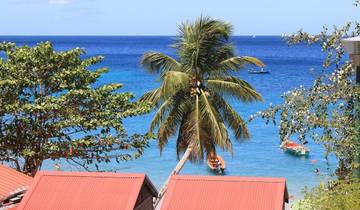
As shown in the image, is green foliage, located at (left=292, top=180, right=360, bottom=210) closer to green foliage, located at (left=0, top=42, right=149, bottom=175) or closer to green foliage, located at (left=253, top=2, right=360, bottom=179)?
green foliage, located at (left=253, top=2, right=360, bottom=179)

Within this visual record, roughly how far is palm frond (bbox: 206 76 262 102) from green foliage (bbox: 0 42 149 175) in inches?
123

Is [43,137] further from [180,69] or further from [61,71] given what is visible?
[180,69]

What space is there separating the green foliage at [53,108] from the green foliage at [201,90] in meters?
2.37

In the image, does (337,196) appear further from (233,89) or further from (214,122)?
(233,89)

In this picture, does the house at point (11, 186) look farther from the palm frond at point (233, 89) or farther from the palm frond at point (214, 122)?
the palm frond at point (233, 89)

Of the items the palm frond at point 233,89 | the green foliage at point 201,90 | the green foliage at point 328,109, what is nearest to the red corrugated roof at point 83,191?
the green foliage at point 328,109

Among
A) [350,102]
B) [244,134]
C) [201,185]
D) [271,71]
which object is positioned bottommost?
[271,71]

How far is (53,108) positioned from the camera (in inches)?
634

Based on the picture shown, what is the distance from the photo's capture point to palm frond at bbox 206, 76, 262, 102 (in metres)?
19.6

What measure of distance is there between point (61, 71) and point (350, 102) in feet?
30.3

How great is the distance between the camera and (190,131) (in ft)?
63.7

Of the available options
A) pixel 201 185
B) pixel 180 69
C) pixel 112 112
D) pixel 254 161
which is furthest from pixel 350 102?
pixel 254 161

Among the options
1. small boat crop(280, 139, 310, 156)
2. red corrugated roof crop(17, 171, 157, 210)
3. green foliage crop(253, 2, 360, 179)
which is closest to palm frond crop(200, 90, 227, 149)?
green foliage crop(253, 2, 360, 179)

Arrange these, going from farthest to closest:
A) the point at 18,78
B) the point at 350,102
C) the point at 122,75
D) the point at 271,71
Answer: the point at 271,71 < the point at 122,75 < the point at 18,78 < the point at 350,102
